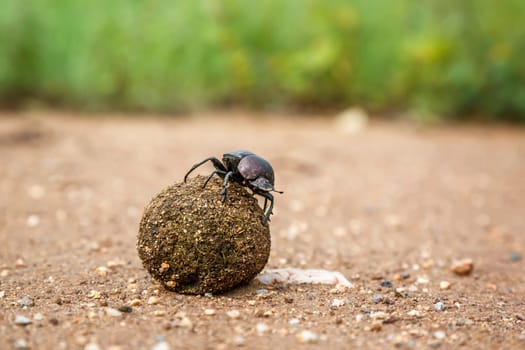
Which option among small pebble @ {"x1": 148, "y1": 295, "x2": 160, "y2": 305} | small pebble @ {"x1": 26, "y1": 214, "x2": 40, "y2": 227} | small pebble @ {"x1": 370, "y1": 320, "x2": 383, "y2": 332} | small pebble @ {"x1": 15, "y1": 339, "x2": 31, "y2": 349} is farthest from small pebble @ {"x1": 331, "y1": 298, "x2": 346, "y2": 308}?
small pebble @ {"x1": 26, "y1": 214, "x2": 40, "y2": 227}

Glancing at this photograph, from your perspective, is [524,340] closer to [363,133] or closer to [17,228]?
[17,228]

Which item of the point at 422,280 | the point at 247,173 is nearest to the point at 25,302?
the point at 247,173

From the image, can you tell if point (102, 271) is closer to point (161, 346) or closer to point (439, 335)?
point (161, 346)

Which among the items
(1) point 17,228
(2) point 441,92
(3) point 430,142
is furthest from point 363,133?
(1) point 17,228

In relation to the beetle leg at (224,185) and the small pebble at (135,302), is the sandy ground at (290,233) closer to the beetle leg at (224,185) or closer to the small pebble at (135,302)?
the small pebble at (135,302)

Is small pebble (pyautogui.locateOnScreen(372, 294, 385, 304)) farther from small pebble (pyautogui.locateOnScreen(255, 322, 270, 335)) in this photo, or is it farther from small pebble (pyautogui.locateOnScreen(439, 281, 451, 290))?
small pebble (pyautogui.locateOnScreen(255, 322, 270, 335))
